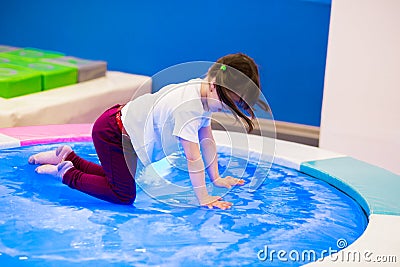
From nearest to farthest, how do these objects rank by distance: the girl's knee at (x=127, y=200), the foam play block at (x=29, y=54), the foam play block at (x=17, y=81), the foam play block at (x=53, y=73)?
1. the girl's knee at (x=127, y=200)
2. the foam play block at (x=17, y=81)
3. the foam play block at (x=53, y=73)
4. the foam play block at (x=29, y=54)

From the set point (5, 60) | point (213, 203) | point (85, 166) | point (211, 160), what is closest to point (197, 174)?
point (213, 203)

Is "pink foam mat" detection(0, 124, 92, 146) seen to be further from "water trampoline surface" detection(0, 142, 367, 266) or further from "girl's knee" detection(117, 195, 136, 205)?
"girl's knee" detection(117, 195, 136, 205)

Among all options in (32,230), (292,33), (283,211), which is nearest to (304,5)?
(292,33)

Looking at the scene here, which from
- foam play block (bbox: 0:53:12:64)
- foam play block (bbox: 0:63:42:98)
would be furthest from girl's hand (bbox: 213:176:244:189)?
foam play block (bbox: 0:53:12:64)

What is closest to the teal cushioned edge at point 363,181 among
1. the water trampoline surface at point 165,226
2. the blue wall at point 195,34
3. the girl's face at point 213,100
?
the water trampoline surface at point 165,226

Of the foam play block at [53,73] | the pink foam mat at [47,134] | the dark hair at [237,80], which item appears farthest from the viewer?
the foam play block at [53,73]

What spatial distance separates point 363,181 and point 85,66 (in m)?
1.62

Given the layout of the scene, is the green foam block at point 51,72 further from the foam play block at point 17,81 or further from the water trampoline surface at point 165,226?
the water trampoline surface at point 165,226

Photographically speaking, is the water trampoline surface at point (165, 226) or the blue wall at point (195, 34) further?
the blue wall at point (195, 34)

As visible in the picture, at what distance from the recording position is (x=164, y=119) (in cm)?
189

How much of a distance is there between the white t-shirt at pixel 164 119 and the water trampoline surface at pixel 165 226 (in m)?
0.16

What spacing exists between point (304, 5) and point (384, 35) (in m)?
0.66

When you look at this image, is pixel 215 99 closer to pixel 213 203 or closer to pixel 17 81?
pixel 213 203

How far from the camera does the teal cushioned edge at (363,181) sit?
6.36ft
